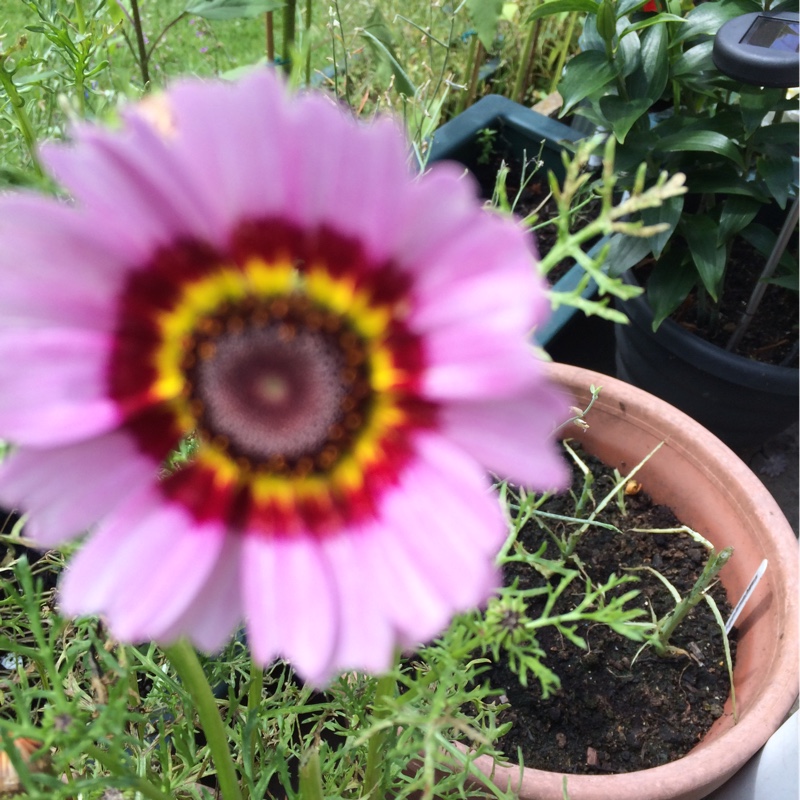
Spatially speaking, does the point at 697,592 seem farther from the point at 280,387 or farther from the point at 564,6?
the point at 564,6

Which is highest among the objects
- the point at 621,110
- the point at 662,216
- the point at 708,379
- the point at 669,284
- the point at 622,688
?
the point at 621,110

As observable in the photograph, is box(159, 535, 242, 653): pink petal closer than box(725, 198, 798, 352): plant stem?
Yes

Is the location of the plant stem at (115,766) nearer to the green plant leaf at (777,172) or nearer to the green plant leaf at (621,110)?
the green plant leaf at (621,110)

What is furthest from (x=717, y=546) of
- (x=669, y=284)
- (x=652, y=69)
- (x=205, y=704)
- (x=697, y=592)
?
(x=205, y=704)

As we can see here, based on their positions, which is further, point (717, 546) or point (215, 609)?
point (717, 546)

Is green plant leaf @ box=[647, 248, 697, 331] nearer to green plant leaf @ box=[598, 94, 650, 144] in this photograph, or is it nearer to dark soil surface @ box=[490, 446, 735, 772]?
green plant leaf @ box=[598, 94, 650, 144]

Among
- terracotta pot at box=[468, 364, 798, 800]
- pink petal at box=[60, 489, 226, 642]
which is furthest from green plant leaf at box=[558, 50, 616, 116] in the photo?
pink petal at box=[60, 489, 226, 642]

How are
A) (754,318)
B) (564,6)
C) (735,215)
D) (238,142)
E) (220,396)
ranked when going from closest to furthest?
(238,142), (220,396), (564,6), (735,215), (754,318)
